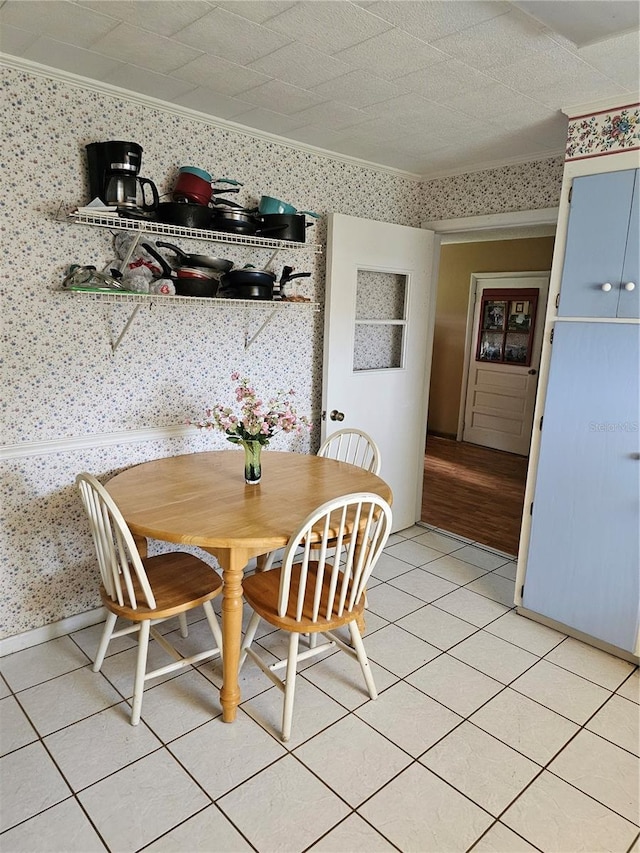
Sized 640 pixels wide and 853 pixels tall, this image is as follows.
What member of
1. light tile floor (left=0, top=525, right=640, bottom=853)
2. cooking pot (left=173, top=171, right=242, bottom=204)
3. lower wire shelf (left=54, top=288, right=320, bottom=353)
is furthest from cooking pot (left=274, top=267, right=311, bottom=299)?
light tile floor (left=0, top=525, right=640, bottom=853)

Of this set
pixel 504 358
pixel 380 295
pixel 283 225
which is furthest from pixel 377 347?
pixel 504 358

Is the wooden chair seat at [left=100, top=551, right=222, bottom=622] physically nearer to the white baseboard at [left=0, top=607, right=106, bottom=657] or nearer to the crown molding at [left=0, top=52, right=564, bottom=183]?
the white baseboard at [left=0, top=607, right=106, bottom=657]

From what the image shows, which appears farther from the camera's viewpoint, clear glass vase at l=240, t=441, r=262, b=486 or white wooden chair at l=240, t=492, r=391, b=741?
clear glass vase at l=240, t=441, r=262, b=486

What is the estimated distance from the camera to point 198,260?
2.60 metres

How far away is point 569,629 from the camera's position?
9.04 feet

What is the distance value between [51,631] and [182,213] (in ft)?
6.35

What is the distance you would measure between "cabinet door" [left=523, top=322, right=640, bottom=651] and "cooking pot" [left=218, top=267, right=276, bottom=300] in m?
1.40

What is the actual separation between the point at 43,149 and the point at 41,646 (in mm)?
2076

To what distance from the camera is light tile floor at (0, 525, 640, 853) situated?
1.68m

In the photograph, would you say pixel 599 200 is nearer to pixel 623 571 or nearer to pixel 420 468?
pixel 623 571

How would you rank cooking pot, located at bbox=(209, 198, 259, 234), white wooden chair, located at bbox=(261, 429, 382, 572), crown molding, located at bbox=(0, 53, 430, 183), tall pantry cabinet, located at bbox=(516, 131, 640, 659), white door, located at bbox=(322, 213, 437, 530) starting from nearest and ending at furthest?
crown molding, located at bbox=(0, 53, 430, 183) → tall pantry cabinet, located at bbox=(516, 131, 640, 659) → cooking pot, located at bbox=(209, 198, 259, 234) → white wooden chair, located at bbox=(261, 429, 382, 572) → white door, located at bbox=(322, 213, 437, 530)

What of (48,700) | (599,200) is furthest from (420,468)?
(48,700)

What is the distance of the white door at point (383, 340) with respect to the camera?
10.8 ft

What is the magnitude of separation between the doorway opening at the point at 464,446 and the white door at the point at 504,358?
103 mm
